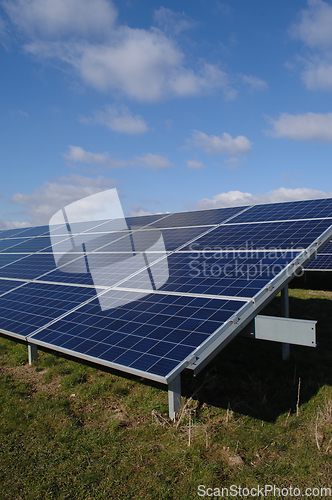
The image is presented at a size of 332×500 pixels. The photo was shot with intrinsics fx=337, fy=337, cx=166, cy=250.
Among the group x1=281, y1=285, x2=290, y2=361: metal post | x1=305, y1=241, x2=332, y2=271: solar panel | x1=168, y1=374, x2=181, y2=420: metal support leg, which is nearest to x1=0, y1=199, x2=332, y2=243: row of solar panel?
x1=281, y1=285, x2=290, y2=361: metal post

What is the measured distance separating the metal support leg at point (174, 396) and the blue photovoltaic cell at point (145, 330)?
115 cm

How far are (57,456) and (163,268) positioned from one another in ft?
23.6

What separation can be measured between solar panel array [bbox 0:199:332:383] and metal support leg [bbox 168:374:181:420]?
1154 millimetres

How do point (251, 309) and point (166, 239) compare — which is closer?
point (251, 309)

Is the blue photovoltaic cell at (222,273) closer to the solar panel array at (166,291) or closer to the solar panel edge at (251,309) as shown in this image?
the solar panel array at (166,291)

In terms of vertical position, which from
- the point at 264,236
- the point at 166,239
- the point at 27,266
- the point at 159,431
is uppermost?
the point at 264,236

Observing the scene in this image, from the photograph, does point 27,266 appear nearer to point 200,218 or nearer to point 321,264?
point 200,218

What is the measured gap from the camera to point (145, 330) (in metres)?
9.64

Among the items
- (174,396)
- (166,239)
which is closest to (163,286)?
(174,396)

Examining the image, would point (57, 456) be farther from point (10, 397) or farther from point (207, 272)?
point (207, 272)

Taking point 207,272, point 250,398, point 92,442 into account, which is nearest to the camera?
Result: point 92,442

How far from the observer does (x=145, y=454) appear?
8141 millimetres

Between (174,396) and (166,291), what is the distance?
3.50 m

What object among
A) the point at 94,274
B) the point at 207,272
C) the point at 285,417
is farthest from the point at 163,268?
the point at 285,417
